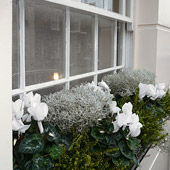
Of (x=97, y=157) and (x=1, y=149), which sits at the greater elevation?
(x=1, y=149)

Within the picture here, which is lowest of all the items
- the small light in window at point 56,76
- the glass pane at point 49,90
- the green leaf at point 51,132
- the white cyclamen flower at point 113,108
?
the green leaf at point 51,132

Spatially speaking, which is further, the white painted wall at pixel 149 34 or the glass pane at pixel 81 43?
the white painted wall at pixel 149 34

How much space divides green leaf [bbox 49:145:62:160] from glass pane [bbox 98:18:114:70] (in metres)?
1.06

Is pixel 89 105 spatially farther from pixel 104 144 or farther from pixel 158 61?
pixel 158 61

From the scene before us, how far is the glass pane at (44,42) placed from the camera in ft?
4.20

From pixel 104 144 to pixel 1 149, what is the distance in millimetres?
517

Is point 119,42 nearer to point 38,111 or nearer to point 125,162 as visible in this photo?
point 125,162

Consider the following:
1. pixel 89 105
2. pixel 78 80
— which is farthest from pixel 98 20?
pixel 89 105

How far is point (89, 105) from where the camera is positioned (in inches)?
47.1

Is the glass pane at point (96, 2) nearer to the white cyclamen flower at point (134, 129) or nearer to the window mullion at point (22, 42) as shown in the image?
the window mullion at point (22, 42)

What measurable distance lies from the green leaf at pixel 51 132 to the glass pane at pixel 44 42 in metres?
0.28

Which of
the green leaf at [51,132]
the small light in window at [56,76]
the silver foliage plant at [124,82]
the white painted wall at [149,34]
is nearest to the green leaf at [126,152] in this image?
the green leaf at [51,132]

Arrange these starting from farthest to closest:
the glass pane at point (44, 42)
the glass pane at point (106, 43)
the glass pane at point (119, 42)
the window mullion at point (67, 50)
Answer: the glass pane at point (119, 42) → the glass pane at point (106, 43) → the window mullion at point (67, 50) → the glass pane at point (44, 42)

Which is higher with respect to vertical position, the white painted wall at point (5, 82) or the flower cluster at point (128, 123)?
the white painted wall at point (5, 82)
